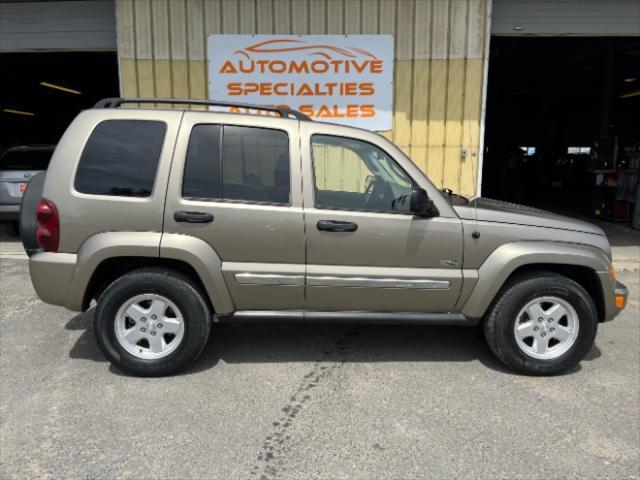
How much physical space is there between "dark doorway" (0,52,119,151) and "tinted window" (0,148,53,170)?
6.30 m

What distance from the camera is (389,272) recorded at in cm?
372

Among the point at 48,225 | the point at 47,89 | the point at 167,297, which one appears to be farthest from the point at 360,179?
the point at 47,89

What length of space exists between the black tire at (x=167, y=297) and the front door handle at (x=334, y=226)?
1.02 metres

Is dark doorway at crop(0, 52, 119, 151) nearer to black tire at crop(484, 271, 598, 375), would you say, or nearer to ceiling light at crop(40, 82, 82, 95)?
ceiling light at crop(40, 82, 82, 95)

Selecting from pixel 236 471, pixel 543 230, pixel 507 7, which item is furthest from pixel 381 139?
pixel 507 7

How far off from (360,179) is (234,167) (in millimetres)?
939

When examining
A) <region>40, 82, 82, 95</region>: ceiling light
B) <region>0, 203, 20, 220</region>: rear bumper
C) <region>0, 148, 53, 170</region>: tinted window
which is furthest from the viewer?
<region>40, 82, 82, 95</region>: ceiling light

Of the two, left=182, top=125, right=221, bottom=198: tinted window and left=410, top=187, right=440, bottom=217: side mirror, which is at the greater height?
left=182, top=125, right=221, bottom=198: tinted window

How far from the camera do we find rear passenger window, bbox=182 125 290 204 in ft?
12.0

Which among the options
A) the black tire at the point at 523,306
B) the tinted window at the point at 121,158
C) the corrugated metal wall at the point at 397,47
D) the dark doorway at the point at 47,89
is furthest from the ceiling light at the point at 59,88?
the black tire at the point at 523,306

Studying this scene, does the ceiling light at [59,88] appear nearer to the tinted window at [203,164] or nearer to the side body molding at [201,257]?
the tinted window at [203,164]

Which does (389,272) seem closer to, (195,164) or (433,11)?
(195,164)

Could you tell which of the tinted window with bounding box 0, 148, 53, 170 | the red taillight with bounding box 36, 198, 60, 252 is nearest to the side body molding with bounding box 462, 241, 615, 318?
the red taillight with bounding box 36, 198, 60, 252

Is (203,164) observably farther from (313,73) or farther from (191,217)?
(313,73)
